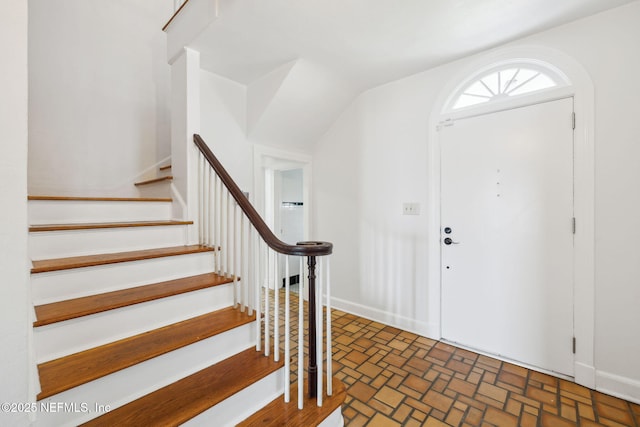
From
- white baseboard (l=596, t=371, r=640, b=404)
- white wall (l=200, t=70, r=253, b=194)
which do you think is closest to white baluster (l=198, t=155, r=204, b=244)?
white wall (l=200, t=70, r=253, b=194)

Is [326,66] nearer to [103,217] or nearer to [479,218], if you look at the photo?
[479,218]

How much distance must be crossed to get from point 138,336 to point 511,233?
2.76 meters

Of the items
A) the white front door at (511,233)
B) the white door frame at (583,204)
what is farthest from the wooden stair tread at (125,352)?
the white door frame at (583,204)

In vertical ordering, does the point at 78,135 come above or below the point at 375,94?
below

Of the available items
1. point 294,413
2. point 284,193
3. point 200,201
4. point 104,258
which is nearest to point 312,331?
point 294,413

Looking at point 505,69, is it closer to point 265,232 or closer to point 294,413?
point 265,232

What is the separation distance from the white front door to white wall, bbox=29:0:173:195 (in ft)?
10.6

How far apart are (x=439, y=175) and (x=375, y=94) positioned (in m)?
1.21

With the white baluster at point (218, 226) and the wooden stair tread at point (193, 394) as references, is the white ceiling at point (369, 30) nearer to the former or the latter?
the white baluster at point (218, 226)

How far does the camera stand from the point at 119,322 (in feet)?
4.65

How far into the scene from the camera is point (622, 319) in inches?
72.6

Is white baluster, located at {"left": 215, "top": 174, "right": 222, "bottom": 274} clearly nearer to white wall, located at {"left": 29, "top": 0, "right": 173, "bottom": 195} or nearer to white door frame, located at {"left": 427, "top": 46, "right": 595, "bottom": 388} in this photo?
white wall, located at {"left": 29, "top": 0, "right": 173, "bottom": 195}

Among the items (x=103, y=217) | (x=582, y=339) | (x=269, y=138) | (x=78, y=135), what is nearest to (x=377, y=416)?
(x=582, y=339)

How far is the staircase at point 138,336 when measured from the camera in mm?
1166
